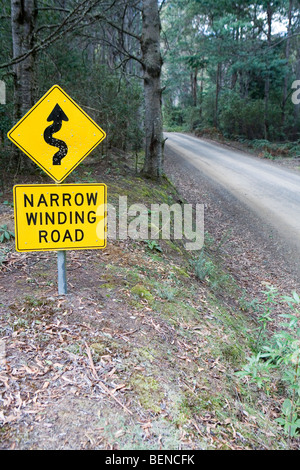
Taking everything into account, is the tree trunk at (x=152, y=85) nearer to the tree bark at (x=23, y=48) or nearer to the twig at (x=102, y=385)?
the tree bark at (x=23, y=48)

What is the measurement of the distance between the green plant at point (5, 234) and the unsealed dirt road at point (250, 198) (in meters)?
5.69

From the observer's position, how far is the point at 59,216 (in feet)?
11.9

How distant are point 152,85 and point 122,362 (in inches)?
335

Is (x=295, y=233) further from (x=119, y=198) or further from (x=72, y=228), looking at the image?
(x=72, y=228)

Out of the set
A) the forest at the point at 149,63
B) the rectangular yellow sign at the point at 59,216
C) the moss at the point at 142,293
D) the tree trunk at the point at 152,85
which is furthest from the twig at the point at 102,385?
the tree trunk at the point at 152,85

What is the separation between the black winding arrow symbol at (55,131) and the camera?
11.5 ft

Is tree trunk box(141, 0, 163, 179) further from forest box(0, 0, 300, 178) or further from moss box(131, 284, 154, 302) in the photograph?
moss box(131, 284, 154, 302)

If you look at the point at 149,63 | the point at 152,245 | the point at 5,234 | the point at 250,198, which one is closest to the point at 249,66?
the point at 250,198

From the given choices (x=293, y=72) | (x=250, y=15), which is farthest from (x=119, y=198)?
(x=293, y=72)

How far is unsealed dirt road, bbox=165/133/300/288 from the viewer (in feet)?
31.2

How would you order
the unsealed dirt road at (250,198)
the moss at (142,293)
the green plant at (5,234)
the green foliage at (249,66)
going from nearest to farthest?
1. the moss at (142,293)
2. the green plant at (5,234)
3. the unsealed dirt road at (250,198)
4. the green foliage at (249,66)

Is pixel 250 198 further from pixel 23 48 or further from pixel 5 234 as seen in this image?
pixel 5 234
